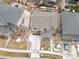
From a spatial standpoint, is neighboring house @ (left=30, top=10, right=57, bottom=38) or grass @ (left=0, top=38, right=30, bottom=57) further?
neighboring house @ (left=30, top=10, right=57, bottom=38)

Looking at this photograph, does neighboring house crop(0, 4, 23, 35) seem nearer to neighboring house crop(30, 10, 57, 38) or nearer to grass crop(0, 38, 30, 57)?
grass crop(0, 38, 30, 57)

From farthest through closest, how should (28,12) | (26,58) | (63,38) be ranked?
1. (28,12)
2. (63,38)
3. (26,58)

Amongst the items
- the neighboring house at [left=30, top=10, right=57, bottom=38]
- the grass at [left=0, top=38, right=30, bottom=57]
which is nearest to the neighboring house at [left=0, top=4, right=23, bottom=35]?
the grass at [left=0, top=38, right=30, bottom=57]

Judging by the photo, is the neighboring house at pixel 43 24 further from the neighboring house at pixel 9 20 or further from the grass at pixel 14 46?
the grass at pixel 14 46

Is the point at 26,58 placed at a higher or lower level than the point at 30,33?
lower

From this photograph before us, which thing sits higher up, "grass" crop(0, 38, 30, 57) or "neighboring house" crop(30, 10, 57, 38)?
"neighboring house" crop(30, 10, 57, 38)

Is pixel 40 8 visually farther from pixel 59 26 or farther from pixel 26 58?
pixel 26 58

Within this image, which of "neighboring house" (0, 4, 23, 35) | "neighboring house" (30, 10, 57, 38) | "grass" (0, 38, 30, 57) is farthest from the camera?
"neighboring house" (30, 10, 57, 38)

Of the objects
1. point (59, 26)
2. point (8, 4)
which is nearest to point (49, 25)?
point (59, 26)
